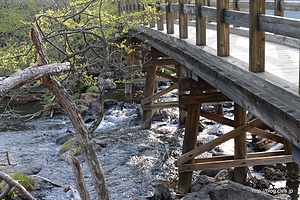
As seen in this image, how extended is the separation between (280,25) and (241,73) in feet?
3.64

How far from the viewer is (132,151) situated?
33.0 ft

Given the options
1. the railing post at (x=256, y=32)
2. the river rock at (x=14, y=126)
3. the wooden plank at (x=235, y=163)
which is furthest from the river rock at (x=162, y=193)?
the river rock at (x=14, y=126)

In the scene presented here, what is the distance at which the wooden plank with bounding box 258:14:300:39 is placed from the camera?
3.46m

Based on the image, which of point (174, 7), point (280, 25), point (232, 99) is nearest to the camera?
point (280, 25)

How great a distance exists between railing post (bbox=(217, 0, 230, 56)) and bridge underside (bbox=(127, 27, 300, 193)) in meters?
0.12

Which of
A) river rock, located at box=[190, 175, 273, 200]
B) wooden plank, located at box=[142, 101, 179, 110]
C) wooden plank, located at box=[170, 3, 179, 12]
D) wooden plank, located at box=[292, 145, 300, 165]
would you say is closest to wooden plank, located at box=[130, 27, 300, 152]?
wooden plank, located at box=[292, 145, 300, 165]

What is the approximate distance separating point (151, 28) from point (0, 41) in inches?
401

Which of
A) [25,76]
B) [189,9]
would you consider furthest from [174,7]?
[25,76]

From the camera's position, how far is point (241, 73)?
187 inches

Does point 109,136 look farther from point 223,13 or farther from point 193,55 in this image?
point 223,13

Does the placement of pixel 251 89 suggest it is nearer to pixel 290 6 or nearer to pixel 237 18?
pixel 237 18

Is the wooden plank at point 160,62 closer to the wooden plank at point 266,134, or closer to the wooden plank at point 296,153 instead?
the wooden plank at point 266,134

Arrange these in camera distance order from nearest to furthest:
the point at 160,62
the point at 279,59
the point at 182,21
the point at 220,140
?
the point at 279,59 < the point at 220,140 < the point at 182,21 < the point at 160,62

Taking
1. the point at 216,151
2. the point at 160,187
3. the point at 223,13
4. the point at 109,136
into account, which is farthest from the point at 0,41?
the point at 223,13
